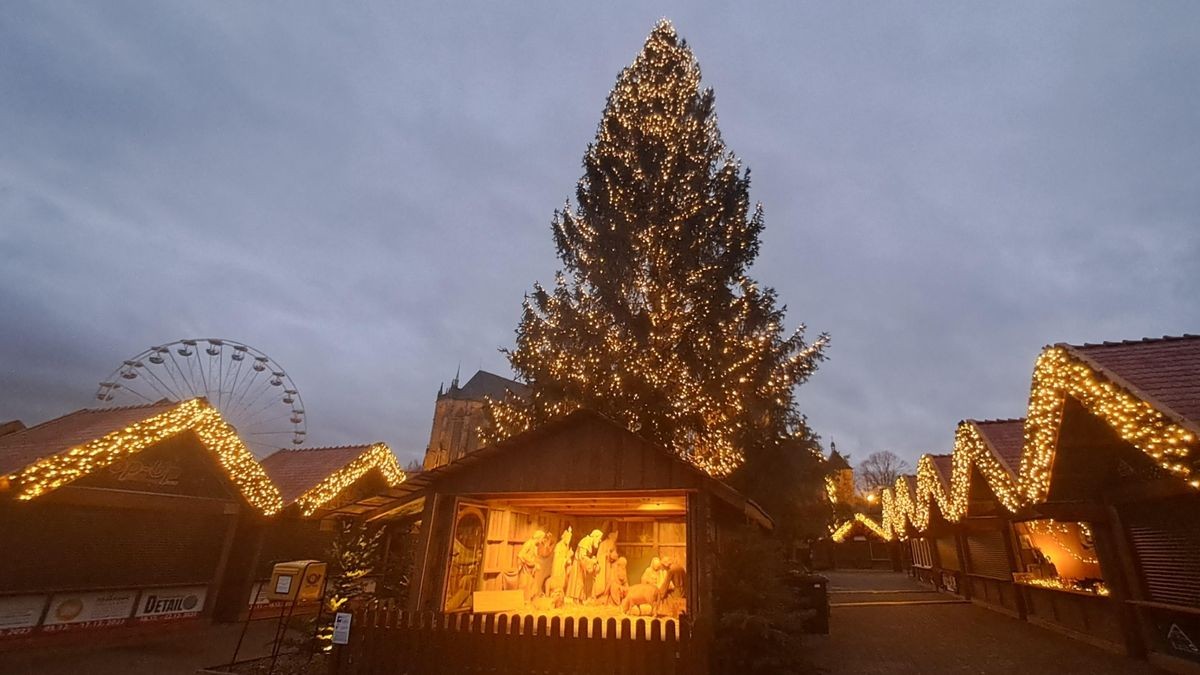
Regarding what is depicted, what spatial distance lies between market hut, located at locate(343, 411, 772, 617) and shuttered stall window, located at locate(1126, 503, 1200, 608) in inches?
265

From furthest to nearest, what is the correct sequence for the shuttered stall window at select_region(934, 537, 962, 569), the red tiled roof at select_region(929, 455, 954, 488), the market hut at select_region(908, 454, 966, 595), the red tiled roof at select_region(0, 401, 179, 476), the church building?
the church building < the shuttered stall window at select_region(934, 537, 962, 569) < the market hut at select_region(908, 454, 966, 595) < the red tiled roof at select_region(929, 455, 954, 488) < the red tiled roof at select_region(0, 401, 179, 476)

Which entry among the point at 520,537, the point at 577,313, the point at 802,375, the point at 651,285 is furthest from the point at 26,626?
the point at 802,375

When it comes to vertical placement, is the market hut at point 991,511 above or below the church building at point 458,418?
below

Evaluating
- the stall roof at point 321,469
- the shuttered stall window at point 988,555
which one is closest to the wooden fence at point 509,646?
the stall roof at point 321,469

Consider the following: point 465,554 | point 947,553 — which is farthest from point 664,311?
point 947,553

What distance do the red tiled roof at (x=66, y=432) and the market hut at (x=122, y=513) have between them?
0.04m

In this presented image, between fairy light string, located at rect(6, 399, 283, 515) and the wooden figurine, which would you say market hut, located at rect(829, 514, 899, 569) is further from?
fairy light string, located at rect(6, 399, 283, 515)

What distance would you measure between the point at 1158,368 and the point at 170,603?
20.4 m

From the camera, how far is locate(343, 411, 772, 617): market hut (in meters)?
9.09

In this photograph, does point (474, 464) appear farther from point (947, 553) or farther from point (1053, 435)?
point (947, 553)

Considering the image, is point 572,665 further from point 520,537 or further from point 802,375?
point 802,375

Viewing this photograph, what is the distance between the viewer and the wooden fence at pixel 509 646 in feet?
21.8

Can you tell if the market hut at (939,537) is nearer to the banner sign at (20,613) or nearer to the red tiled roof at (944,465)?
the red tiled roof at (944,465)

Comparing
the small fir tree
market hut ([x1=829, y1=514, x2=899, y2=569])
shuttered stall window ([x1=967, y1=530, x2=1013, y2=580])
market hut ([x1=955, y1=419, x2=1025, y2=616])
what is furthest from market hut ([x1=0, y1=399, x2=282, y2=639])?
market hut ([x1=829, y1=514, x2=899, y2=569])
